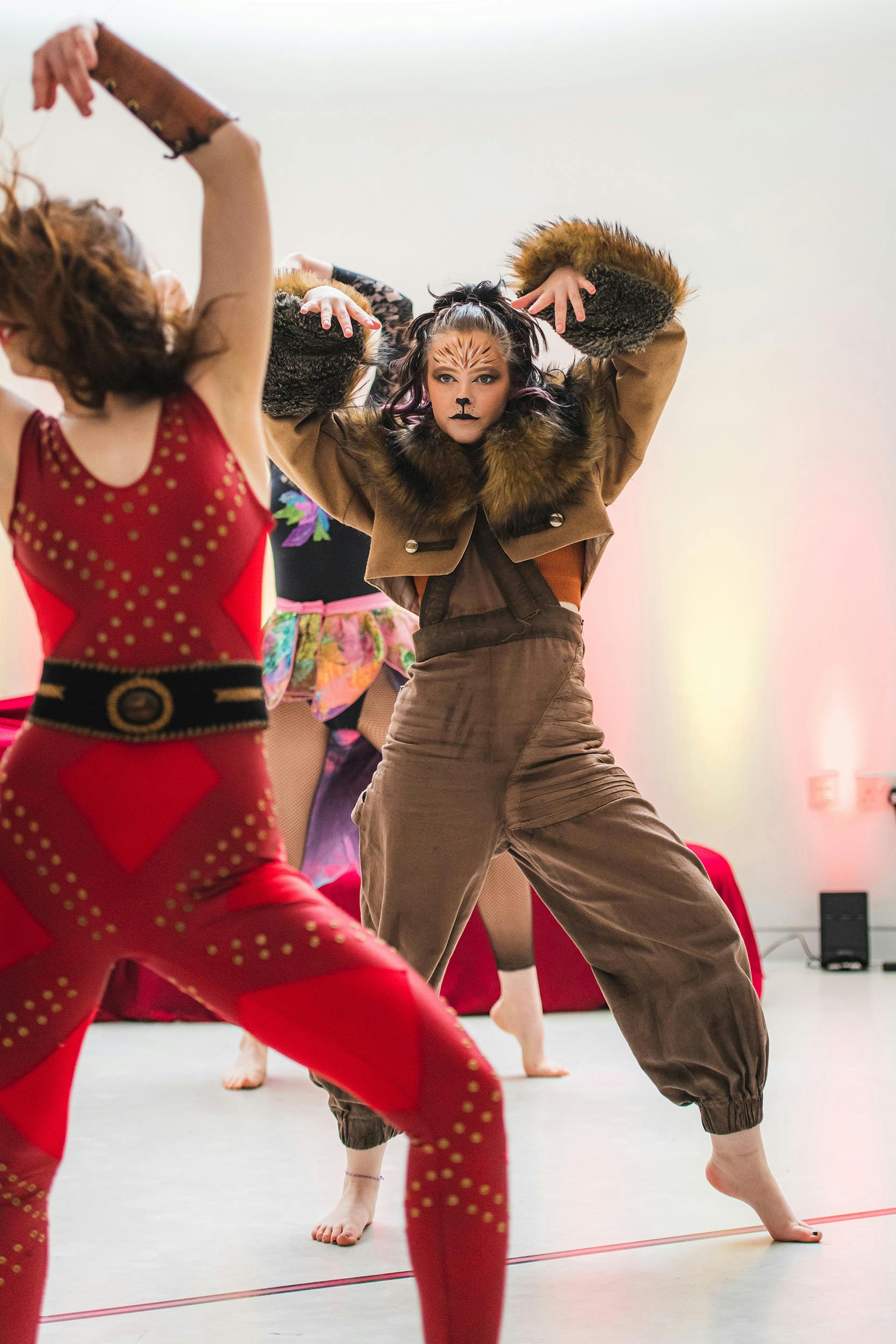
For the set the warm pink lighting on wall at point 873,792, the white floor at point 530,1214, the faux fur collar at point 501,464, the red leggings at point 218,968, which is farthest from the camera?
the warm pink lighting on wall at point 873,792

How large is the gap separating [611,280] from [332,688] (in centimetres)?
133

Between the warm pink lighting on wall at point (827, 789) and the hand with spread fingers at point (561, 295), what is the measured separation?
3.63 m

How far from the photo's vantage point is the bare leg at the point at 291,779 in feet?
9.72

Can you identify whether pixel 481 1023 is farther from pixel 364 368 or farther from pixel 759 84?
pixel 759 84

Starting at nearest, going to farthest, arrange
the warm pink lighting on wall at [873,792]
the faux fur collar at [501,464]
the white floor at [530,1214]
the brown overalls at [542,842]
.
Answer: the white floor at [530,1214] → the brown overalls at [542,842] → the faux fur collar at [501,464] → the warm pink lighting on wall at [873,792]

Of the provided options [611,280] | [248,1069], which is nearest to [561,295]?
[611,280]

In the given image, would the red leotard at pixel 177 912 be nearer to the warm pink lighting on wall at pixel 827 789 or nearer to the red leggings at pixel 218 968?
the red leggings at pixel 218 968

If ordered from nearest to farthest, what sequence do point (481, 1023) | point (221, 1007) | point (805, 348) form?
point (221, 1007) < point (481, 1023) < point (805, 348)

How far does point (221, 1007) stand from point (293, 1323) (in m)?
0.77

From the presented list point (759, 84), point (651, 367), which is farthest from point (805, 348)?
point (651, 367)

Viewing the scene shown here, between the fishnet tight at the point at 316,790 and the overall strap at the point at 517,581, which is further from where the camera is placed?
the fishnet tight at the point at 316,790

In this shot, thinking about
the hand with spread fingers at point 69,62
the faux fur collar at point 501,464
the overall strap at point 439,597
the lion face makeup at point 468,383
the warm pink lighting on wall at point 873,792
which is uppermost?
the hand with spread fingers at point 69,62

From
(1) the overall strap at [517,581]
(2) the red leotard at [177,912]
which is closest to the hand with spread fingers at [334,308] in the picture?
(1) the overall strap at [517,581]

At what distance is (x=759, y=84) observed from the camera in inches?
211
